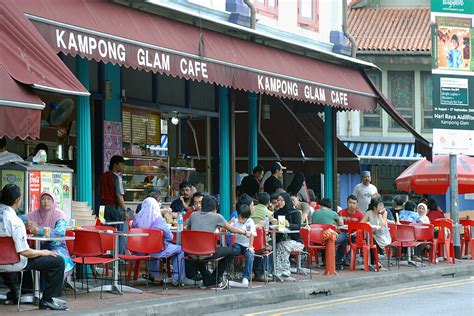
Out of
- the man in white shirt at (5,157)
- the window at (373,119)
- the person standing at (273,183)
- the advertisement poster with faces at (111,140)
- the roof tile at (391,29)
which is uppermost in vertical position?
the roof tile at (391,29)

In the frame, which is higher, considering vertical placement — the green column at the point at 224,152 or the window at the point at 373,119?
the window at the point at 373,119

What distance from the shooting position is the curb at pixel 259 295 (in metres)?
13.0

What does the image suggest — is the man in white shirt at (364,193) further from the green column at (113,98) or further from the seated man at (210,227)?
the seated man at (210,227)

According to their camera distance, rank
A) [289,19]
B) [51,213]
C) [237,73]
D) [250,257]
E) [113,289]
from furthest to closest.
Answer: [289,19] < [237,73] < [250,257] < [113,289] < [51,213]

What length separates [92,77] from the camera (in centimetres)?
1838

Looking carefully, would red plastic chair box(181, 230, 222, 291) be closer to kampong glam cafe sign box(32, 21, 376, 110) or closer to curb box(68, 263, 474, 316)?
curb box(68, 263, 474, 316)

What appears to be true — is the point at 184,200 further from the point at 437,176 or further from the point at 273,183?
the point at 437,176

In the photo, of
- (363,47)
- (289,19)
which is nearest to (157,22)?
(289,19)

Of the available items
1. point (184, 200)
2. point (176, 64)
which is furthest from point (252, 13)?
point (176, 64)

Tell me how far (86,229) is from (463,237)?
12.4 metres

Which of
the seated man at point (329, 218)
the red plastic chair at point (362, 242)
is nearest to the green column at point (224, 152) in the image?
the seated man at point (329, 218)

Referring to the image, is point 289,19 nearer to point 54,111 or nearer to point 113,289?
point 54,111

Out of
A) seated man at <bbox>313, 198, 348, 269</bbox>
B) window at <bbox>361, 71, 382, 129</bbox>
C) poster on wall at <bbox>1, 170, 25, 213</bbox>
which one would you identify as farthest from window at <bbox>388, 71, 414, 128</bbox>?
poster on wall at <bbox>1, 170, 25, 213</bbox>

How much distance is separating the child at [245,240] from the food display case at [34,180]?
100 inches
